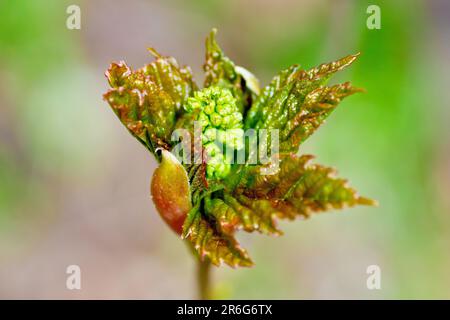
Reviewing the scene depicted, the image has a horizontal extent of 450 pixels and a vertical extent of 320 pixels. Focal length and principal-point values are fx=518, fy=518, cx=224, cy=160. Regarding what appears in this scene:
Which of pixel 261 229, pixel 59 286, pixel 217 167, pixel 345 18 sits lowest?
pixel 59 286

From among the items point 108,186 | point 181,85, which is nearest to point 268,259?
point 108,186

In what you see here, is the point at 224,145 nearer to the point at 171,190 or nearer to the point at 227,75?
the point at 171,190

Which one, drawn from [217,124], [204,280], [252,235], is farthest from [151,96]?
[252,235]

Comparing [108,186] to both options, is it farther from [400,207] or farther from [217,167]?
[217,167]

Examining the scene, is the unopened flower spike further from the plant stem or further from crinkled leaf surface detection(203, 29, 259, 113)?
the plant stem

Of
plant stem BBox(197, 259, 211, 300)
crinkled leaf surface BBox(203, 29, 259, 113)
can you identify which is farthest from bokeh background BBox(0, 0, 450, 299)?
crinkled leaf surface BBox(203, 29, 259, 113)

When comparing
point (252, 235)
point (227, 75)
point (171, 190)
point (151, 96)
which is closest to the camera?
point (171, 190)

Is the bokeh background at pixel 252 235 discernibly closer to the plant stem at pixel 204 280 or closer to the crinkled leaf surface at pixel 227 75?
the plant stem at pixel 204 280
